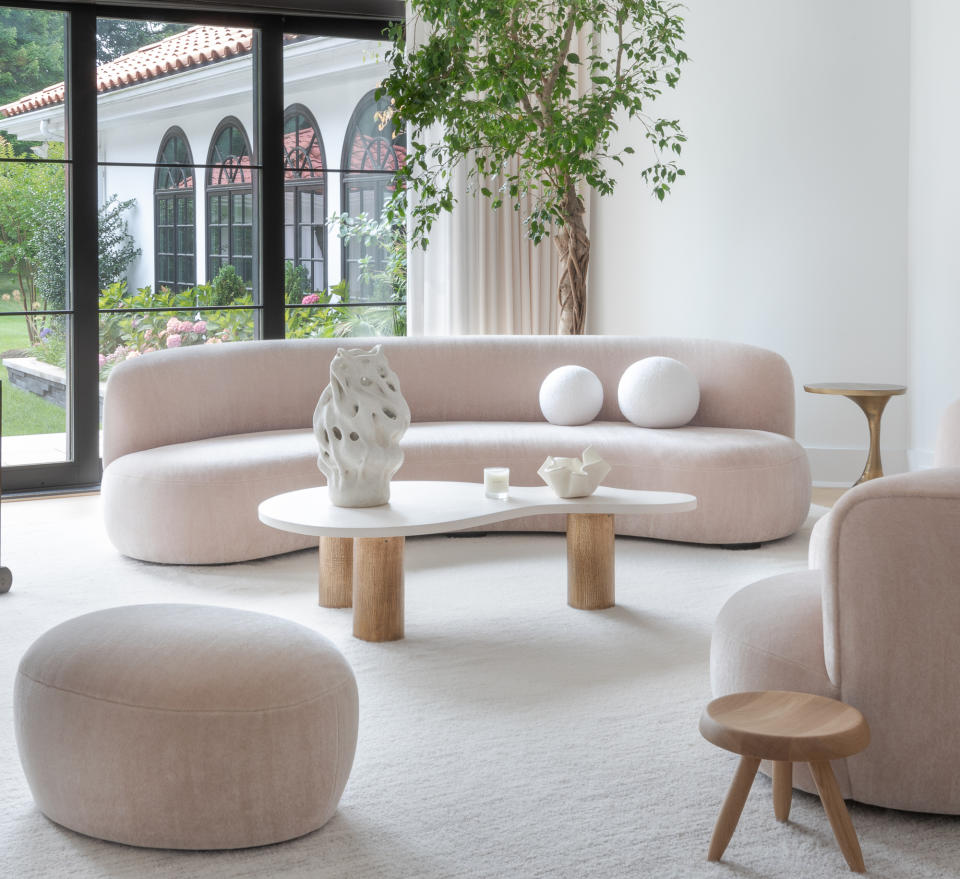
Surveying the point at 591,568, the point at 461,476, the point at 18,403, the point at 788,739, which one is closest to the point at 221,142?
the point at 18,403

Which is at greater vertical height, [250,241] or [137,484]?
[250,241]

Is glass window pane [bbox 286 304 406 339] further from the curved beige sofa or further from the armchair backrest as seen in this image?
the armchair backrest

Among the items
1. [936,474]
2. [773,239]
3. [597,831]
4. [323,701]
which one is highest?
[773,239]

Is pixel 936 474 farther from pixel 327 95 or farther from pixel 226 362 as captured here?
pixel 327 95

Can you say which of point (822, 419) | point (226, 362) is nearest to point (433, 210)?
point (226, 362)

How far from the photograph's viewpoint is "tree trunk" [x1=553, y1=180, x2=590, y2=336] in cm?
639

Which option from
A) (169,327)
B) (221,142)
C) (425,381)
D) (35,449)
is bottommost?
(35,449)

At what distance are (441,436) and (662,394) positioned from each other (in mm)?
1018

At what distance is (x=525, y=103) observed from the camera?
20.1 feet

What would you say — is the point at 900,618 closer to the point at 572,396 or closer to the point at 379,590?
the point at 379,590

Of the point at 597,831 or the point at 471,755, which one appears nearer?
the point at 597,831

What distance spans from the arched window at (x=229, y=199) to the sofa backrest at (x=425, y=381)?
106 centimetres

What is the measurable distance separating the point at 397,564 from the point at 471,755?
0.99 meters

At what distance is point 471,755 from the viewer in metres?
2.78
